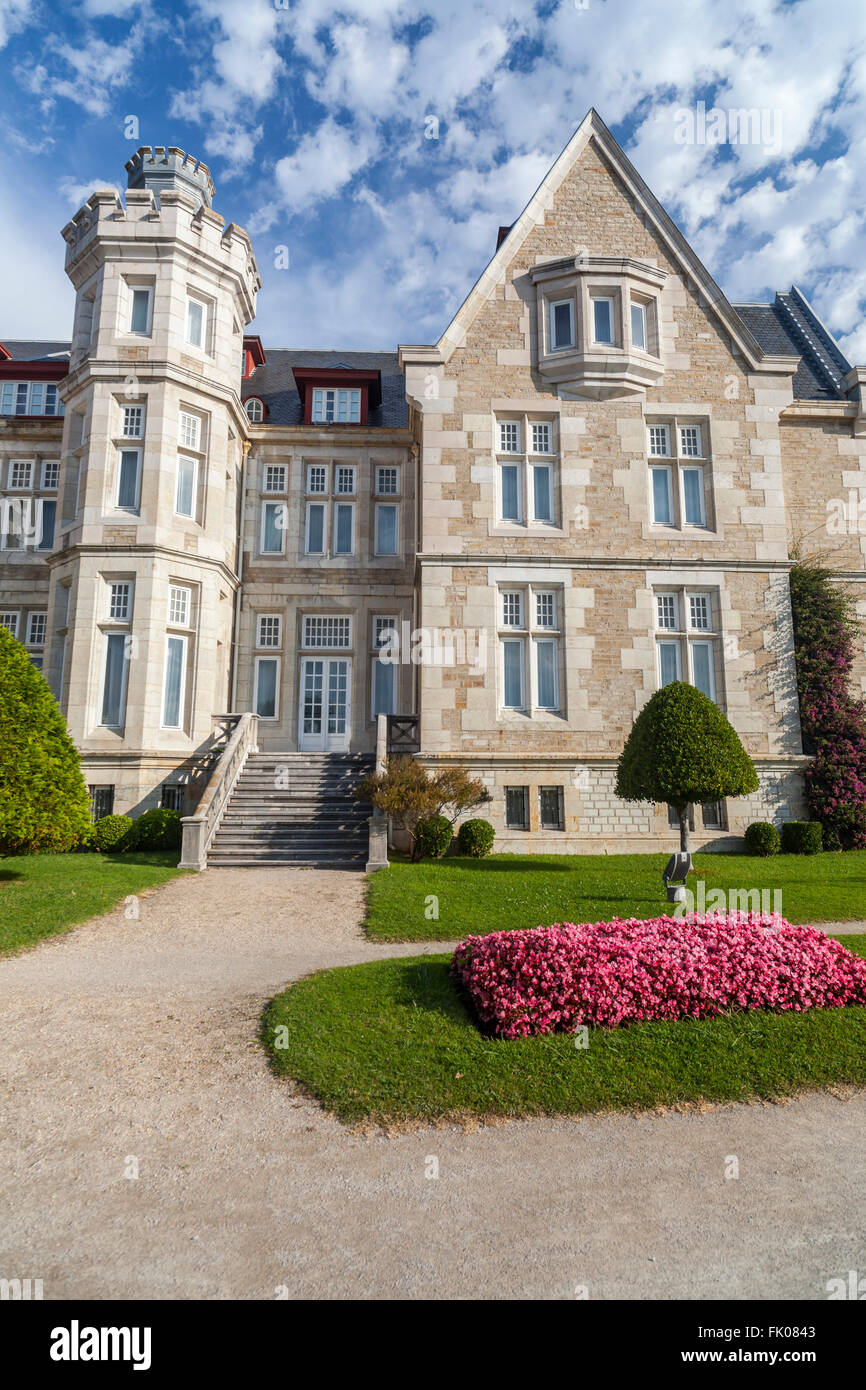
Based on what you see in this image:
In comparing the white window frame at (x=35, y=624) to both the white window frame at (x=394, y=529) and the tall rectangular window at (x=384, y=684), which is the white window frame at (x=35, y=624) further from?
the white window frame at (x=394, y=529)

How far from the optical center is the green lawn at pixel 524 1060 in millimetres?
5324

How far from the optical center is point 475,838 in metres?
17.6

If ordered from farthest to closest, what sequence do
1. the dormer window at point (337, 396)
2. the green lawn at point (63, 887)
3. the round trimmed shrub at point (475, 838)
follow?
1. the dormer window at point (337, 396)
2. the round trimmed shrub at point (475, 838)
3. the green lawn at point (63, 887)

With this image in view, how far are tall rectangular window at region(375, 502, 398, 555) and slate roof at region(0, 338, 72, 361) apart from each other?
1296cm

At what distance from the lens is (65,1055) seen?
19.9 ft

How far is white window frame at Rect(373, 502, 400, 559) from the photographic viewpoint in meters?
24.9

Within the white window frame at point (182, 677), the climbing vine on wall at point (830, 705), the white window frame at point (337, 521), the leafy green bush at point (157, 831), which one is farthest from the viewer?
the white window frame at point (337, 521)

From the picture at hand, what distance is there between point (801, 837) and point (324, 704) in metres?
13.4

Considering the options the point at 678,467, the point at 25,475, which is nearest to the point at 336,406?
the point at 25,475

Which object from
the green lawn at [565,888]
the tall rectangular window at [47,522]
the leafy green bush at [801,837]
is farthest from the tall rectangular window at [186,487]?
the leafy green bush at [801,837]

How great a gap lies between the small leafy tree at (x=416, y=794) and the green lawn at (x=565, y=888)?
3.63ft
